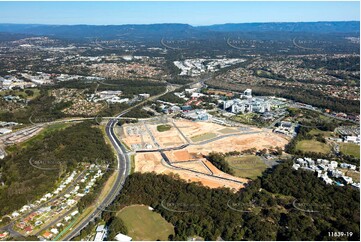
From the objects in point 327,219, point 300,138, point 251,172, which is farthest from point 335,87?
point 327,219

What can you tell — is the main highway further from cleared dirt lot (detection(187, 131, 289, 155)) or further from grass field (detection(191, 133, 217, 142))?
grass field (detection(191, 133, 217, 142))

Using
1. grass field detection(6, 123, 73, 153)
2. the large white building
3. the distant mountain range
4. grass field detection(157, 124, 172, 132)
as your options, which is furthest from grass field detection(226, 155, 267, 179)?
the distant mountain range

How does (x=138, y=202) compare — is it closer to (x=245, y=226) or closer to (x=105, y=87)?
(x=245, y=226)

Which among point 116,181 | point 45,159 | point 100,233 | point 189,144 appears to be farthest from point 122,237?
point 189,144

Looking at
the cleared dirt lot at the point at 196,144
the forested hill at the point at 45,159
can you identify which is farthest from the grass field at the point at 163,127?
the forested hill at the point at 45,159

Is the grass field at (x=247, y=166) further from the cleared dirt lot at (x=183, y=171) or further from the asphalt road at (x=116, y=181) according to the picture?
Answer: the asphalt road at (x=116, y=181)

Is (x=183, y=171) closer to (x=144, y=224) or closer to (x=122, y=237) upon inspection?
(x=144, y=224)
